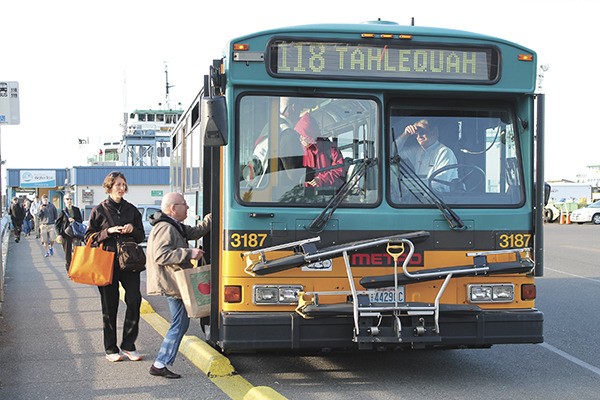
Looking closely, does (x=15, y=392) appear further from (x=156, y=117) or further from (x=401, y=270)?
(x=156, y=117)

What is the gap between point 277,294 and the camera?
6.61 metres

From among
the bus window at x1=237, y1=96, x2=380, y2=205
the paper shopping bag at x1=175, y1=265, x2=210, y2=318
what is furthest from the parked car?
the paper shopping bag at x1=175, y1=265, x2=210, y2=318

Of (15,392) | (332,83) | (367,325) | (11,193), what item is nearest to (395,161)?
(332,83)

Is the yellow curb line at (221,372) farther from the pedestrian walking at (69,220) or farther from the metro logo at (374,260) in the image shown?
the pedestrian walking at (69,220)

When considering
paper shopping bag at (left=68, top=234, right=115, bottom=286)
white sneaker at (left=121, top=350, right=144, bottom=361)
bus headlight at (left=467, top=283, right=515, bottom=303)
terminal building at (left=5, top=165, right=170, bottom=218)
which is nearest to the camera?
bus headlight at (left=467, top=283, right=515, bottom=303)

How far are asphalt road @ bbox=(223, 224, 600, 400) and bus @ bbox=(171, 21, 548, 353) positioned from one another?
446mm

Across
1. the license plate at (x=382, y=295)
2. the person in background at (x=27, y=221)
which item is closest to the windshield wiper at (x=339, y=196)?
the license plate at (x=382, y=295)

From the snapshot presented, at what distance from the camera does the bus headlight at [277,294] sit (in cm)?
660

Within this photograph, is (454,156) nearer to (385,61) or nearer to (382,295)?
(385,61)

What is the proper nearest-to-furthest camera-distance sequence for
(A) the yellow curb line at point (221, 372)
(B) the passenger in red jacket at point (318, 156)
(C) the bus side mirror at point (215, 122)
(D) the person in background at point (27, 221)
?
(A) the yellow curb line at point (221, 372) → (C) the bus side mirror at point (215, 122) → (B) the passenger in red jacket at point (318, 156) → (D) the person in background at point (27, 221)

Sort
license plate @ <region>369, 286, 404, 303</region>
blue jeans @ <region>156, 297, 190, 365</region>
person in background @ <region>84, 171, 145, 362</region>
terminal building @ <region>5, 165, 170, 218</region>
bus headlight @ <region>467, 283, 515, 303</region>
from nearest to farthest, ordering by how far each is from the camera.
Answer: license plate @ <region>369, 286, 404, 303</region> → bus headlight @ <region>467, 283, 515, 303</region> → blue jeans @ <region>156, 297, 190, 365</region> → person in background @ <region>84, 171, 145, 362</region> → terminal building @ <region>5, 165, 170, 218</region>

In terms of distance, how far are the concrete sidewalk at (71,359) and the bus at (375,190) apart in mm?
751

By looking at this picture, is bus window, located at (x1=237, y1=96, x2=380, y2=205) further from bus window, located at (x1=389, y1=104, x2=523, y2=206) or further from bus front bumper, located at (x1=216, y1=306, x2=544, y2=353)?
bus front bumper, located at (x1=216, y1=306, x2=544, y2=353)

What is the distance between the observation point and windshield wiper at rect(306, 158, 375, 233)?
6.56 metres
